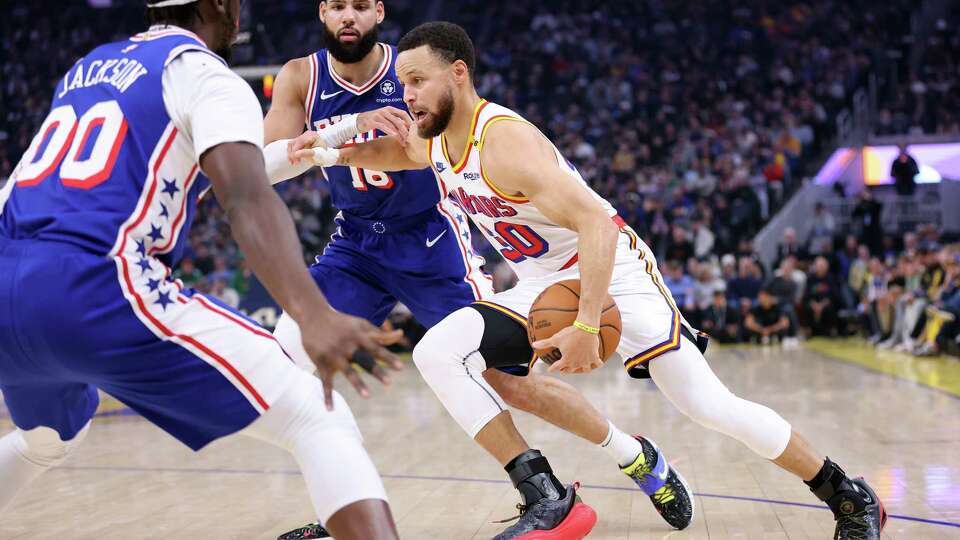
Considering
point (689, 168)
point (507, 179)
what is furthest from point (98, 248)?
point (689, 168)

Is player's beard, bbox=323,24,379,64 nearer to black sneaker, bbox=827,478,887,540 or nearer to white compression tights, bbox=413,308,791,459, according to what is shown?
white compression tights, bbox=413,308,791,459

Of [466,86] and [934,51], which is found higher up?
[466,86]

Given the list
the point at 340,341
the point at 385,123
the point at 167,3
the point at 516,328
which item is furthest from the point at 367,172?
the point at 340,341

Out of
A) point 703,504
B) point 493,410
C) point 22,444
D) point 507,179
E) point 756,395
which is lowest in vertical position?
point 756,395

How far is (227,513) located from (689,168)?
17780mm

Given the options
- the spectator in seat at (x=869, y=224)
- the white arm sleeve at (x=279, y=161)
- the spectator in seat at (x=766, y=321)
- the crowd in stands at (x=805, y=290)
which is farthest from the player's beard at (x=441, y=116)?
the spectator in seat at (x=869, y=224)

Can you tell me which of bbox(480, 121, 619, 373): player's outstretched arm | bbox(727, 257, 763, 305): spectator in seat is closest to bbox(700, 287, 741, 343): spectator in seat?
bbox(727, 257, 763, 305): spectator in seat

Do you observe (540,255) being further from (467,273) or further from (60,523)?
(60,523)

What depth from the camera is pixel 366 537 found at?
2459mm

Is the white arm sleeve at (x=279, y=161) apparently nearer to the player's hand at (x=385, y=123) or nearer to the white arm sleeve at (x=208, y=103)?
the player's hand at (x=385, y=123)

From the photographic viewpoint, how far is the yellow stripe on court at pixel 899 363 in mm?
10516

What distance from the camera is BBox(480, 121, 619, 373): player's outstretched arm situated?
12.3ft

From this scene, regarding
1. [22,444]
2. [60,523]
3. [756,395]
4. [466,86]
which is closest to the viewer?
[22,444]

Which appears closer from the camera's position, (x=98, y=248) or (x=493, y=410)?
(x=98, y=248)
